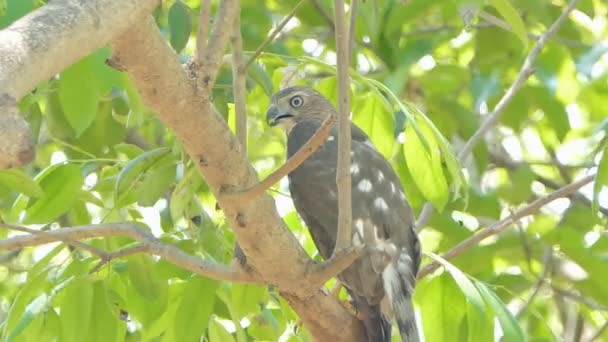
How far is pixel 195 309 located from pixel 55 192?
0.60 metres

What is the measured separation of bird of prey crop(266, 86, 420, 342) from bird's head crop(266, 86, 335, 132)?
0.47m

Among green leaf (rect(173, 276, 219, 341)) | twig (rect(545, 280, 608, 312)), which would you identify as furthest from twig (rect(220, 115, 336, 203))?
twig (rect(545, 280, 608, 312))

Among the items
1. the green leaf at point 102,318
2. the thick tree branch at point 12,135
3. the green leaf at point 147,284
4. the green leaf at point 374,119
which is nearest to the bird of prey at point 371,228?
the green leaf at point 374,119

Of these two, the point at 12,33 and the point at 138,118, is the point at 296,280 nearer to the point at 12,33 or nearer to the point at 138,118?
the point at 138,118

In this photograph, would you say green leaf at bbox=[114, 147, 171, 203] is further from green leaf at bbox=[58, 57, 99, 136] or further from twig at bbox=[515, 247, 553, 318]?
twig at bbox=[515, 247, 553, 318]

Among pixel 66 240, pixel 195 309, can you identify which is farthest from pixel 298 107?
pixel 66 240

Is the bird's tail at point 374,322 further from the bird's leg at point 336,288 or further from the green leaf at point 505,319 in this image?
the green leaf at point 505,319

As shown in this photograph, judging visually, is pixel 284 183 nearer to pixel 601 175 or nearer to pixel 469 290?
pixel 469 290

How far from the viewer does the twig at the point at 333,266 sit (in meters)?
3.33

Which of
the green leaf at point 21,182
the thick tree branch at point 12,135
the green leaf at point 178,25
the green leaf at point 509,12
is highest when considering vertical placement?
the thick tree branch at point 12,135

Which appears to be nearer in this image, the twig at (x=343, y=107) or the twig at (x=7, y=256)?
the twig at (x=343, y=107)

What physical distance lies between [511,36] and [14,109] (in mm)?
4426

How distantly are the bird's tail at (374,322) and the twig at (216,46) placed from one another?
143cm

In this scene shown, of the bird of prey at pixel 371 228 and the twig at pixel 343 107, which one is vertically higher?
the twig at pixel 343 107
